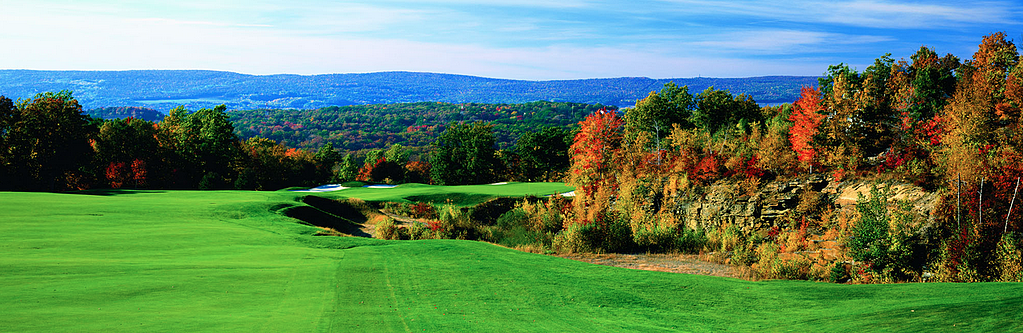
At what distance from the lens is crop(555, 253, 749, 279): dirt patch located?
1911 cm

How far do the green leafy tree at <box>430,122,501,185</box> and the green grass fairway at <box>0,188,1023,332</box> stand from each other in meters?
49.5

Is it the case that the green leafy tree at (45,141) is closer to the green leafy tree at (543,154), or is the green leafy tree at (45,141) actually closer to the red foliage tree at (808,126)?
the green leafy tree at (543,154)

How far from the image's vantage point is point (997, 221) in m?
17.0

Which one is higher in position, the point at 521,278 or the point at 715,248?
the point at 521,278

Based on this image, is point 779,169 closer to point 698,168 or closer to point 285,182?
point 698,168

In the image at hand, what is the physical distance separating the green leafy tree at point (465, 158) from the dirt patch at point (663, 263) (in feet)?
151

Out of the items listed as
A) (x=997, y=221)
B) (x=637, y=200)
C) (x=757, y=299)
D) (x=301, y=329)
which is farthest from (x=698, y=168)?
(x=301, y=329)

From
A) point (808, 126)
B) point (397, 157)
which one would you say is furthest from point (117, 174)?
point (808, 126)

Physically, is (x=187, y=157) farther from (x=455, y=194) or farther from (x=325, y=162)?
Result: (x=455, y=194)

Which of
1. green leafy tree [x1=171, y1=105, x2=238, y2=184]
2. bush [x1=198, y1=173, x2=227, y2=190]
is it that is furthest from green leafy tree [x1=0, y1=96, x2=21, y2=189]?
green leafy tree [x1=171, y1=105, x2=238, y2=184]

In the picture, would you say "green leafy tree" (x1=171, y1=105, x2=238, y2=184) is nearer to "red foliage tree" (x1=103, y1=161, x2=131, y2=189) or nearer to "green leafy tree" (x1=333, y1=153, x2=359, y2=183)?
"red foliage tree" (x1=103, y1=161, x2=131, y2=189)

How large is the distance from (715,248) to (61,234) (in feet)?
77.9

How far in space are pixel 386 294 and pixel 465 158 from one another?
57148mm

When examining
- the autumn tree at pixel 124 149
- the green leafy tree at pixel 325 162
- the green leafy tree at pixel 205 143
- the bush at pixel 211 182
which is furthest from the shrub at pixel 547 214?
the green leafy tree at pixel 325 162
